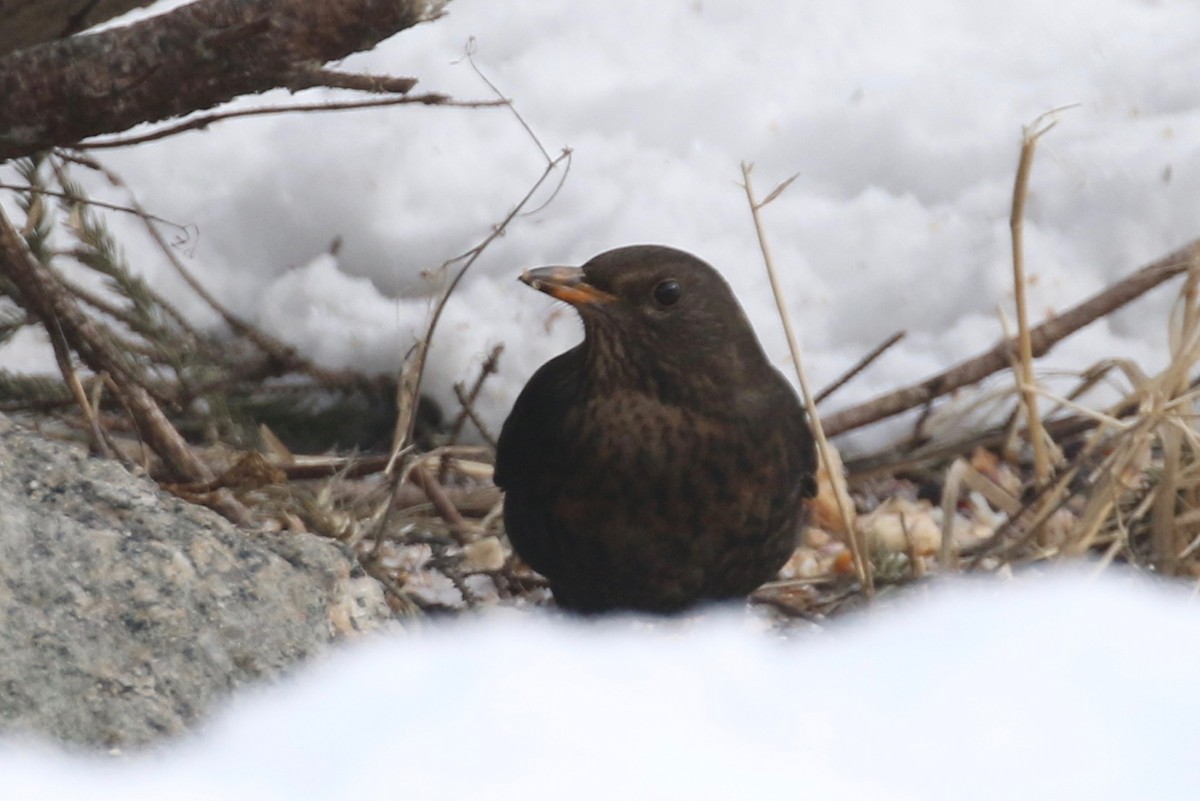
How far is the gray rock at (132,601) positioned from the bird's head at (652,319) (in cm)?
60

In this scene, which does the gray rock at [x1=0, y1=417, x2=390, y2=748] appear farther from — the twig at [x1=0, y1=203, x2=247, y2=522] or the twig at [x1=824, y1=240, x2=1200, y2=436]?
the twig at [x1=824, y1=240, x2=1200, y2=436]

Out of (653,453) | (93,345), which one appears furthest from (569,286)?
(93,345)

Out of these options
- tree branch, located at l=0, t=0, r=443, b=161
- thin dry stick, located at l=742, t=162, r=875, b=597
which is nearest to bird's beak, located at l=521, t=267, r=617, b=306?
thin dry stick, located at l=742, t=162, r=875, b=597

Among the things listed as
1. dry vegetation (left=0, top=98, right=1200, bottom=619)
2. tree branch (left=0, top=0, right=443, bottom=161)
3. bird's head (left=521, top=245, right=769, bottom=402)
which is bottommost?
dry vegetation (left=0, top=98, right=1200, bottom=619)

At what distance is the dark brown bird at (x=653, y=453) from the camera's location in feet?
8.55

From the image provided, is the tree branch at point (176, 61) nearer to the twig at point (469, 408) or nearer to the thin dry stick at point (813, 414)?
the thin dry stick at point (813, 414)

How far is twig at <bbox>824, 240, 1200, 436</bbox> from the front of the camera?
3.57 metres

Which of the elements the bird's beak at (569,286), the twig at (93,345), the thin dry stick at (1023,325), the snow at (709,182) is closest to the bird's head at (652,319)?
the bird's beak at (569,286)

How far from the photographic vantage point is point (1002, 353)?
361cm

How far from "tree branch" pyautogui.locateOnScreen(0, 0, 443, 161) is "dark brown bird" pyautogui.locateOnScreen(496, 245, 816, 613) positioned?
456 mm

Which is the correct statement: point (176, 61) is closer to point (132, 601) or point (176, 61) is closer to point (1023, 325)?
point (132, 601)

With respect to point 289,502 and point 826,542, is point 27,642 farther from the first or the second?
point 826,542

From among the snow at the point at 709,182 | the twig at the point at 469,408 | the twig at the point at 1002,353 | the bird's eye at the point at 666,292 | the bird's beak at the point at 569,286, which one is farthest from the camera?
the snow at the point at 709,182

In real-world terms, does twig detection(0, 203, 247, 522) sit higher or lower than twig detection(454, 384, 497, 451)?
higher
